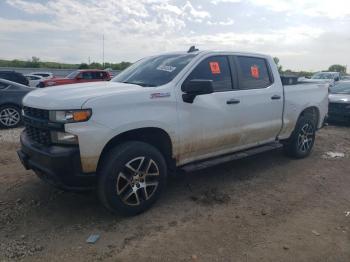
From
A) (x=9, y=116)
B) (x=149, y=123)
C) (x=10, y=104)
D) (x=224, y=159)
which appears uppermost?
(x=149, y=123)

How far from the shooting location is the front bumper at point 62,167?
326 cm

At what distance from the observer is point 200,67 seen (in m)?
4.35

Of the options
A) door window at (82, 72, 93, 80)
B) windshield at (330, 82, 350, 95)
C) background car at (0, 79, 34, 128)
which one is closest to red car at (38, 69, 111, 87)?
door window at (82, 72, 93, 80)

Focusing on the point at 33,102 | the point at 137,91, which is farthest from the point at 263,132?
the point at 33,102

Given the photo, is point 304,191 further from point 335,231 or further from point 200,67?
point 200,67

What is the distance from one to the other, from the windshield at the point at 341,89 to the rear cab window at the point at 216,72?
7.34 meters

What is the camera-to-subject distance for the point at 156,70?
14.5ft

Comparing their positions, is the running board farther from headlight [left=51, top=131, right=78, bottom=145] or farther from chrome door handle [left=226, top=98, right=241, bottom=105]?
headlight [left=51, top=131, right=78, bottom=145]

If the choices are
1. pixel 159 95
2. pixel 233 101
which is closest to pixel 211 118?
pixel 233 101

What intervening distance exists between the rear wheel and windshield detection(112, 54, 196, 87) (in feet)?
16.9

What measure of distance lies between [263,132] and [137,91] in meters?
2.35

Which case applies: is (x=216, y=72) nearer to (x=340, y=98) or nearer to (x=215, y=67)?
(x=215, y=67)

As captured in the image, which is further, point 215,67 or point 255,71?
point 255,71

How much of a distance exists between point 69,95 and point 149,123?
874 mm
